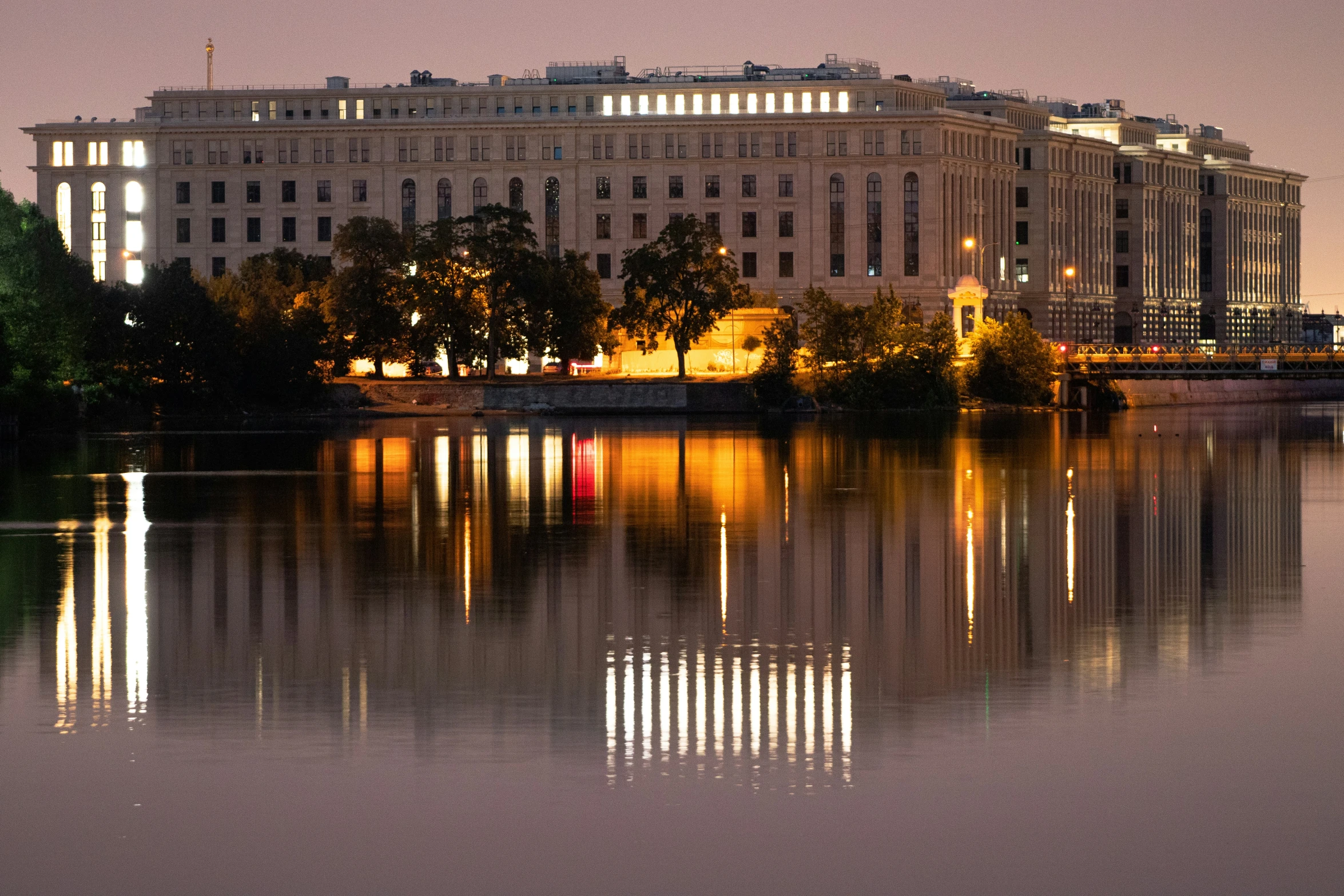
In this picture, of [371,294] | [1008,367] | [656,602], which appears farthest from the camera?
[371,294]

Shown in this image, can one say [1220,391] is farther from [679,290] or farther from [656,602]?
[656,602]

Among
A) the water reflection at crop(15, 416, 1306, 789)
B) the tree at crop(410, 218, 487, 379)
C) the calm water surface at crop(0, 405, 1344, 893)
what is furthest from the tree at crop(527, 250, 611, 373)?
the calm water surface at crop(0, 405, 1344, 893)

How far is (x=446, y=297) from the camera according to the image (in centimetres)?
14350

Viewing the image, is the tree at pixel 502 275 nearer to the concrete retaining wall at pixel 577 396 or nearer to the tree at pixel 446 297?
the tree at pixel 446 297

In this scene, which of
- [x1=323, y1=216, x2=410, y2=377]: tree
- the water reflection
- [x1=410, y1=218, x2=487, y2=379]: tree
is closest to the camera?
the water reflection

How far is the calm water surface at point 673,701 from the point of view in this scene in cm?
1405

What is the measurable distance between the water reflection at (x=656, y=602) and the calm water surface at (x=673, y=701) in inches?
3.9

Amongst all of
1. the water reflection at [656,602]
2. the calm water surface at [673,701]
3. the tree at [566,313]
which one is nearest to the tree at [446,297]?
the tree at [566,313]

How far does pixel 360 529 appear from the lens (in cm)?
3816

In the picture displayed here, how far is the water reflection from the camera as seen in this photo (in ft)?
61.3

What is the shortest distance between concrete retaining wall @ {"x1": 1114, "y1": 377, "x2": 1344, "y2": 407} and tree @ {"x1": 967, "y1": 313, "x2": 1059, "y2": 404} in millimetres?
12046

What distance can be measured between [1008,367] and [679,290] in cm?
2615

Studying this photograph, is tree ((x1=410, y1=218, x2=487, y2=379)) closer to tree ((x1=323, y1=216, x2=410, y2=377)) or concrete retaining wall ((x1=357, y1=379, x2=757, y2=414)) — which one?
tree ((x1=323, y1=216, x2=410, y2=377))

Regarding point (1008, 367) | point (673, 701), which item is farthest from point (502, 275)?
point (673, 701)
